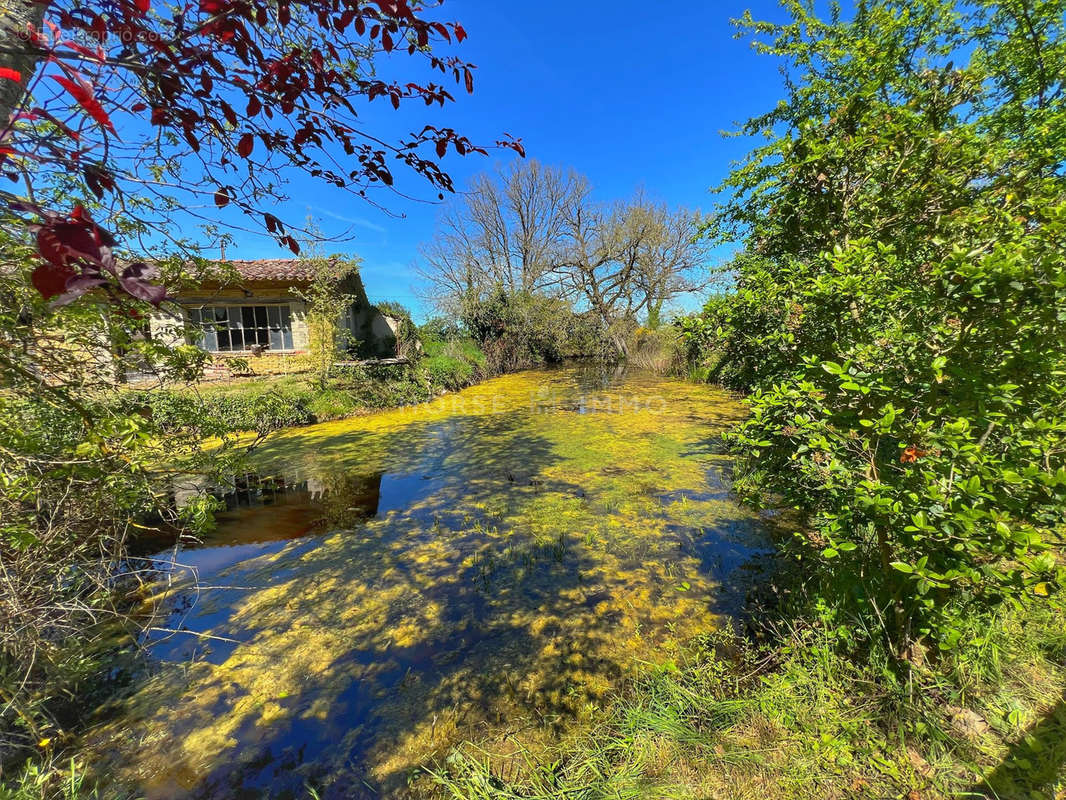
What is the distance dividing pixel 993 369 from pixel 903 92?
11.6ft

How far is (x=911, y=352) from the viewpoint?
1.79 metres

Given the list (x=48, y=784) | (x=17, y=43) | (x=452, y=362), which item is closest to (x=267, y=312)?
(x=452, y=362)

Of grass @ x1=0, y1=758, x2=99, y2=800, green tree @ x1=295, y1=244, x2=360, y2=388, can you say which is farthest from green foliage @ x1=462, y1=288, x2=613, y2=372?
grass @ x1=0, y1=758, x2=99, y2=800

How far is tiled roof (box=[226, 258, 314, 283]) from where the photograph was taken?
11712 mm

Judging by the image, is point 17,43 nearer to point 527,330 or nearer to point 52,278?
point 52,278

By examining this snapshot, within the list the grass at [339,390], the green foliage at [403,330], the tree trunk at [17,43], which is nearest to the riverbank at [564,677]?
the tree trunk at [17,43]

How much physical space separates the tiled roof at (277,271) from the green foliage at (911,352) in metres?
11.9

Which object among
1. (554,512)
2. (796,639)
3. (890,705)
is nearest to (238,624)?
(554,512)

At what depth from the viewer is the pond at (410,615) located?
2.11m

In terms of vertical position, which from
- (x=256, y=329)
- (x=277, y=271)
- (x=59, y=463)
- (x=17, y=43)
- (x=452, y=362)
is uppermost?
(x=277, y=271)

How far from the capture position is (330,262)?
11320 millimetres

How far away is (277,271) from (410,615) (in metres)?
12.7

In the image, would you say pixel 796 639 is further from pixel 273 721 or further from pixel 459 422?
pixel 459 422

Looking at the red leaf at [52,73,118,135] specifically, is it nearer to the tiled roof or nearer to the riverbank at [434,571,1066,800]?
the riverbank at [434,571,1066,800]
